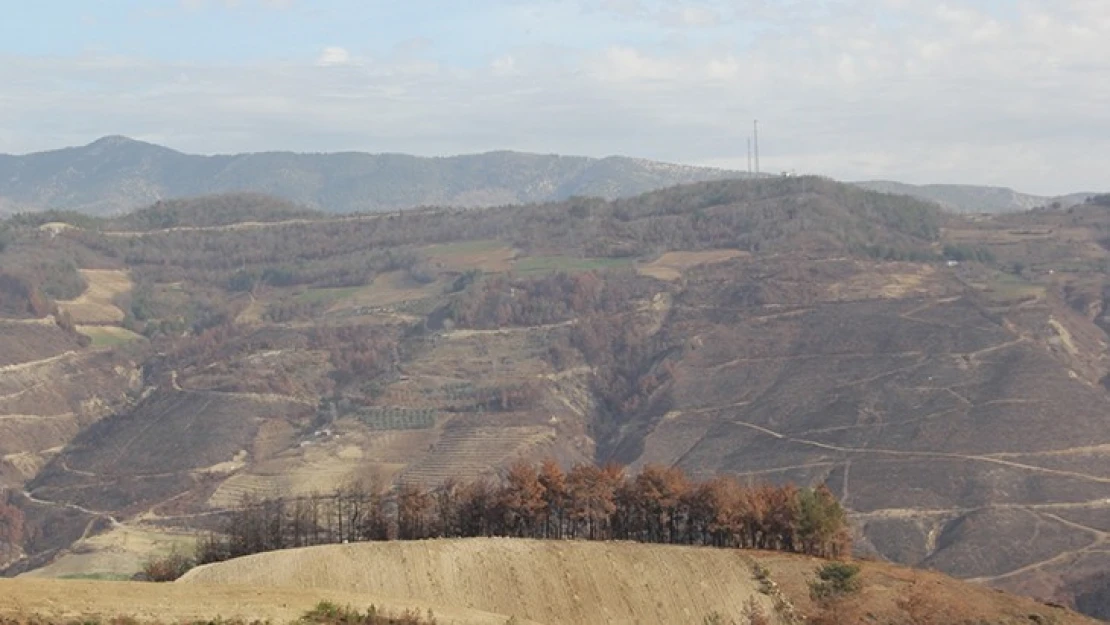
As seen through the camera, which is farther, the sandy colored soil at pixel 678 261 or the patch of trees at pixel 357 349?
the sandy colored soil at pixel 678 261

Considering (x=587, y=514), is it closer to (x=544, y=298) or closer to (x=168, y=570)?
(x=168, y=570)

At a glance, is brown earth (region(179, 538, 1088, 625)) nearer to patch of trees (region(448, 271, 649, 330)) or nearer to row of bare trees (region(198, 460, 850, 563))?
row of bare trees (region(198, 460, 850, 563))

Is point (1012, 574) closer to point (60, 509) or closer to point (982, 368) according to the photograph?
point (982, 368)

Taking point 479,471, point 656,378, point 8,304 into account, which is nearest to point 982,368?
point 656,378

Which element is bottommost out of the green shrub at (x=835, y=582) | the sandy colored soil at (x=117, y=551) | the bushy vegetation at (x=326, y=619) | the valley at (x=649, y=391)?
the sandy colored soil at (x=117, y=551)

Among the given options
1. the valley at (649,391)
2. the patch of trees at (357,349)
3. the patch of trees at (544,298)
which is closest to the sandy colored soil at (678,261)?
the valley at (649,391)

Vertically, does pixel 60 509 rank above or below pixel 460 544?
below

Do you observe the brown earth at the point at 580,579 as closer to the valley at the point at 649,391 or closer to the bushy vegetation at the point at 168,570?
the bushy vegetation at the point at 168,570
